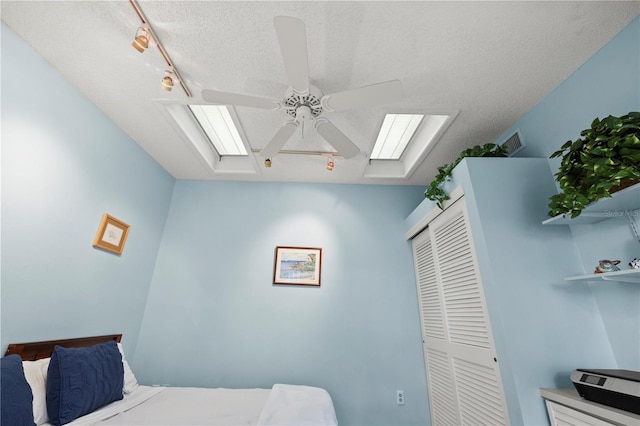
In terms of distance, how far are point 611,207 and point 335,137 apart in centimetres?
164

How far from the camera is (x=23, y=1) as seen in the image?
4.63 ft

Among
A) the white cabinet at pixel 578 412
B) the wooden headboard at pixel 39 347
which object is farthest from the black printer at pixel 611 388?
the wooden headboard at pixel 39 347

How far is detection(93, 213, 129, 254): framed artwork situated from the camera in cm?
224

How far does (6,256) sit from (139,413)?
4.42 feet

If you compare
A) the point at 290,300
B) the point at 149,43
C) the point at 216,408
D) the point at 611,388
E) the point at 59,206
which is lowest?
the point at 216,408

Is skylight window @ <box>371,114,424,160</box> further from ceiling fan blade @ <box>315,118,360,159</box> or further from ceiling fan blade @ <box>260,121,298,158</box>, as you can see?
ceiling fan blade @ <box>260,121,298,158</box>

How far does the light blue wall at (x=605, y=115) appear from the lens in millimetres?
1399

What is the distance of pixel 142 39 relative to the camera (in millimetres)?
1347

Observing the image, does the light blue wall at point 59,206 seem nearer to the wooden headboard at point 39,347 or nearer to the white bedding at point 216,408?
the wooden headboard at point 39,347

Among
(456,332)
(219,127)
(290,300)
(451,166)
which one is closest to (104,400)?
(290,300)

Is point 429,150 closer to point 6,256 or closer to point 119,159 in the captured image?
point 119,159

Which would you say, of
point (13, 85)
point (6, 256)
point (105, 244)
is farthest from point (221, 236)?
point (13, 85)

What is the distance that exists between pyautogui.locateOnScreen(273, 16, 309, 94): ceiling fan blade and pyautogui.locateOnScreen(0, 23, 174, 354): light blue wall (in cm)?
183

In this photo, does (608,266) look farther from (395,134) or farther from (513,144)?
(395,134)
